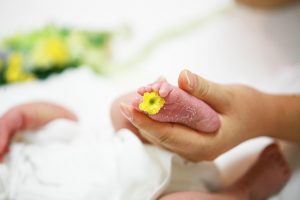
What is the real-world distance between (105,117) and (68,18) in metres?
0.41

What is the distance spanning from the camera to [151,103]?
53 cm

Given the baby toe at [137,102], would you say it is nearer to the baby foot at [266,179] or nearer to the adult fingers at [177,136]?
the adult fingers at [177,136]

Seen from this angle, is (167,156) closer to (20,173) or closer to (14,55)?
(20,173)

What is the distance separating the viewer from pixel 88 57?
111cm

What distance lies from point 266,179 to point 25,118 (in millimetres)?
506

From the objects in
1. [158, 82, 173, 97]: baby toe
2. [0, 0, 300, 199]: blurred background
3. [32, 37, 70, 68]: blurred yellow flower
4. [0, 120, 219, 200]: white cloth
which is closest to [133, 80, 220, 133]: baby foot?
[158, 82, 173, 97]: baby toe

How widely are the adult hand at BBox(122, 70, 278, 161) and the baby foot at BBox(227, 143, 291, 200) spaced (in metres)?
0.09

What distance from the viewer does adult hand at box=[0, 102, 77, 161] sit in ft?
2.62

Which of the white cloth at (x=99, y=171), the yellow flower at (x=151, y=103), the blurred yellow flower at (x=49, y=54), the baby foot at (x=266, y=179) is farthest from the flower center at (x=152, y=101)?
the blurred yellow flower at (x=49, y=54)

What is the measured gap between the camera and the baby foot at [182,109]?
1.73 feet

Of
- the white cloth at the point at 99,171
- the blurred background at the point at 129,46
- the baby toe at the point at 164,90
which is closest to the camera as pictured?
the baby toe at the point at 164,90

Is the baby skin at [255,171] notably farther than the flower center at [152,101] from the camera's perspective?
Yes

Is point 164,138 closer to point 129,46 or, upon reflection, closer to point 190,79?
point 190,79

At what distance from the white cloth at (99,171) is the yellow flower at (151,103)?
0.68ft
